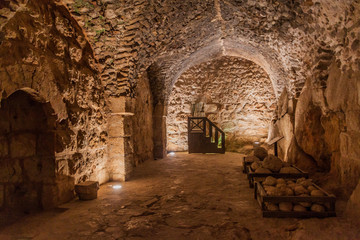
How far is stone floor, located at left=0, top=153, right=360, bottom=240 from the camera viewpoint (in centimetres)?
222

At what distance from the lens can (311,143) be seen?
4398mm

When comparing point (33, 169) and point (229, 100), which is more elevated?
point (229, 100)

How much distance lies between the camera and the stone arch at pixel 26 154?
2795 millimetres

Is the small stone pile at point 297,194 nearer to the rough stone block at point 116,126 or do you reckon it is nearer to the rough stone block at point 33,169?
the rough stone block at point 116,126

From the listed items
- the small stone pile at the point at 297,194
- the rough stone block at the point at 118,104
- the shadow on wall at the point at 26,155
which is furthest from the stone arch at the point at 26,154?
the small stone pile at the point at 297,194

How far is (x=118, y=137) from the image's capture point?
431 cm

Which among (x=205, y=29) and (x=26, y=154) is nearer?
(x=26, y=154)

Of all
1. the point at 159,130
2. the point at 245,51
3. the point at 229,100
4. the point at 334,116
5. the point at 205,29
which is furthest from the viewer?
the point at 229,100

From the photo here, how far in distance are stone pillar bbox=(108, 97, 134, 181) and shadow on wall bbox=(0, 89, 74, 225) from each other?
1.37m

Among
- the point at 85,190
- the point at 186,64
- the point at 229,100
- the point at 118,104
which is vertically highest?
the point at 186,64

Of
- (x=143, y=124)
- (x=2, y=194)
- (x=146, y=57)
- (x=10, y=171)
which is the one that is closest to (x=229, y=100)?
(x=143, y=124)

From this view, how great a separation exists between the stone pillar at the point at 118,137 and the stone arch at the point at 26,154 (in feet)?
4.52

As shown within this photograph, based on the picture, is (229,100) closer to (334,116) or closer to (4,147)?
(334,116)

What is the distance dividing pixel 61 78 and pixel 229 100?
6.32m
